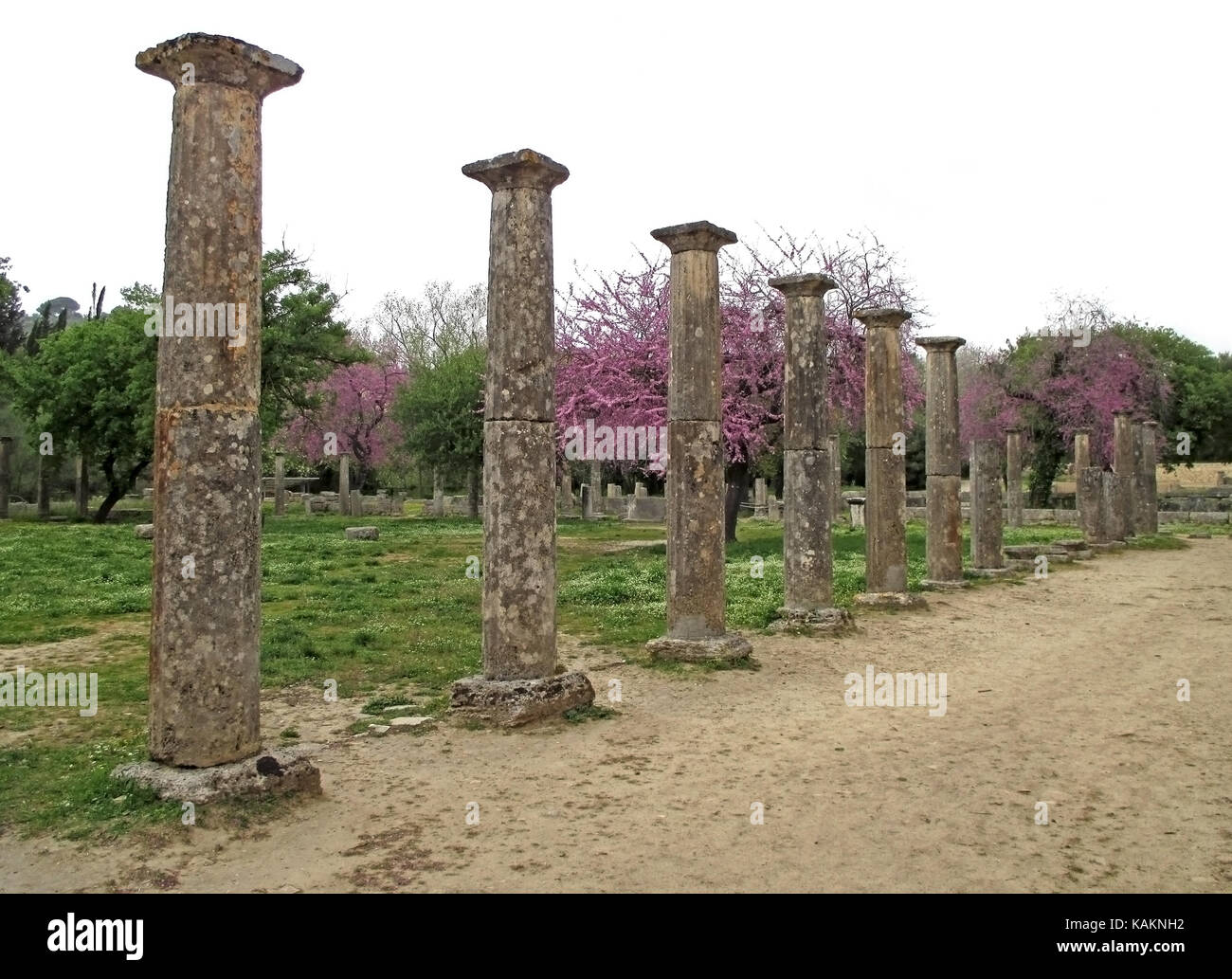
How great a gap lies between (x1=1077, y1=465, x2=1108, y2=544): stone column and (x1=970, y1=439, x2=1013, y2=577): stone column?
6869 millimetres

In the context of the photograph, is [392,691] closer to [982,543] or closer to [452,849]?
[452,849]

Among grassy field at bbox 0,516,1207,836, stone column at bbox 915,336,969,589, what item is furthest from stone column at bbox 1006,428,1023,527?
stone column at bbox 915,336,969,589

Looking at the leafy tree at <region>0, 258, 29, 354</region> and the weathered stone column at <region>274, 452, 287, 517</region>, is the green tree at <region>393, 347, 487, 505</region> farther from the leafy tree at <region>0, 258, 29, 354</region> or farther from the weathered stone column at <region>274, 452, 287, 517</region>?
the leafy tree at <region>0, 258, 29, 354</region>

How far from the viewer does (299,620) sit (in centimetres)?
1168

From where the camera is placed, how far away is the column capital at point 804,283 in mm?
11648

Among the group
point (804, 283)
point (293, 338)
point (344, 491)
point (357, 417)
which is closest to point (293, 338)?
point (293, 338)

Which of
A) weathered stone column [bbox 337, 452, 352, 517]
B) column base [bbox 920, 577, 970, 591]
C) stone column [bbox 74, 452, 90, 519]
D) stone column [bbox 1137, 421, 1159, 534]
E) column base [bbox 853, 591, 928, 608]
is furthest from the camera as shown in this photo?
weathered stone column [bbox 337, 452, 352, 517]

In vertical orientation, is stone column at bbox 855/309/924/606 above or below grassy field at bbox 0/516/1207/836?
above

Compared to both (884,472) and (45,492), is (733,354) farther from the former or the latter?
(45,492)

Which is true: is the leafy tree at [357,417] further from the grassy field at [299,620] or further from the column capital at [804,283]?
the column capital at [804,283]

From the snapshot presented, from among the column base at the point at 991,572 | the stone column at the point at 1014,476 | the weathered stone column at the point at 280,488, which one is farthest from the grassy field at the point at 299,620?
the weathered stone column at the point at 280,488

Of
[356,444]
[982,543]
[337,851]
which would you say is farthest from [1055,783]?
[356,444]

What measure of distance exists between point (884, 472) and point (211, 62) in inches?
412

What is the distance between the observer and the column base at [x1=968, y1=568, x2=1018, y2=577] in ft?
57.1
